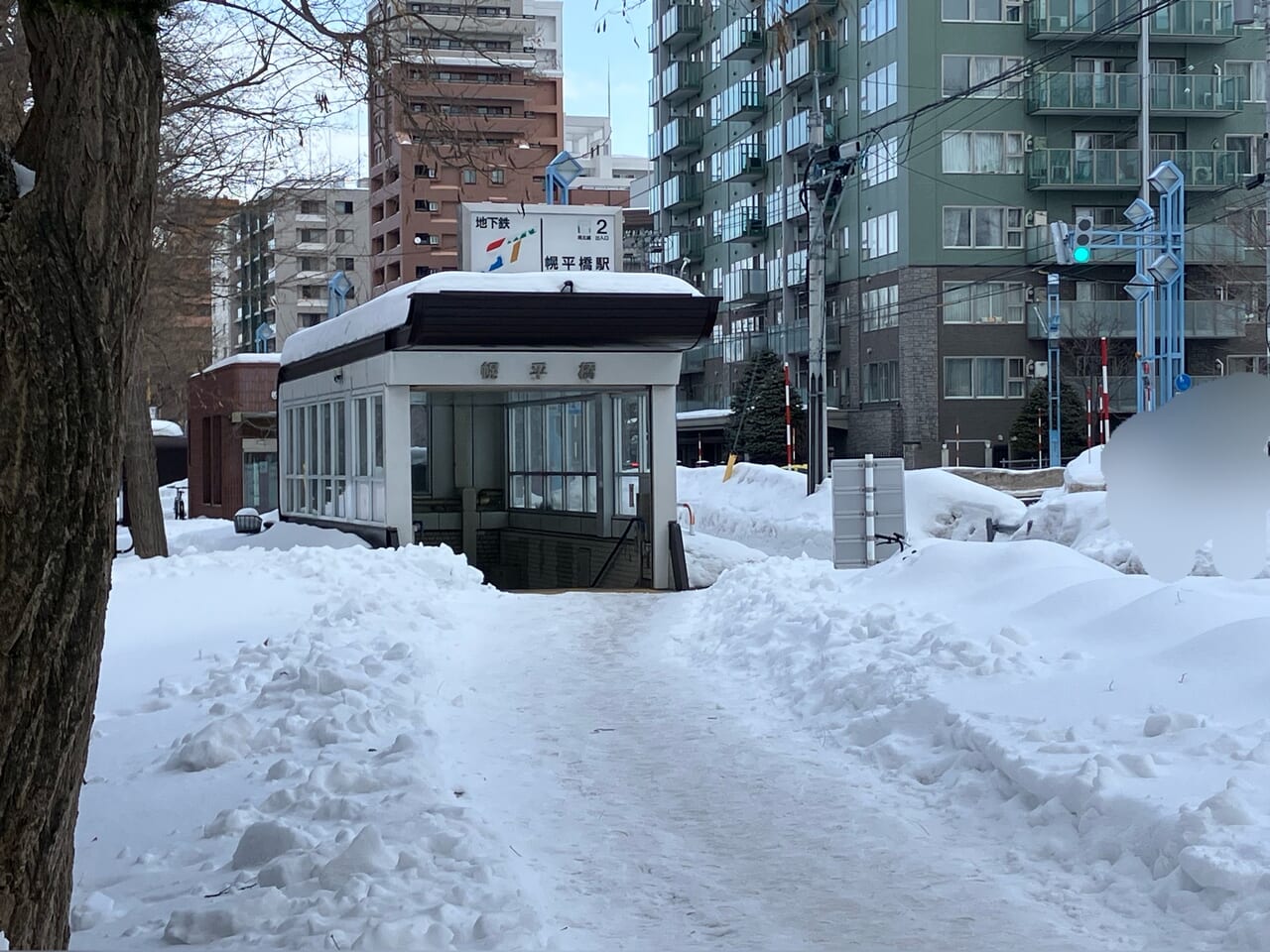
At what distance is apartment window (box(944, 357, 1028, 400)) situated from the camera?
185 ft

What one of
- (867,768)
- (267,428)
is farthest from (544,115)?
(867,768)

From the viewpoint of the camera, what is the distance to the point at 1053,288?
5355mm

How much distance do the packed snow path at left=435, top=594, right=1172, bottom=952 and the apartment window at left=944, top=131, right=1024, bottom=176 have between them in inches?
1725

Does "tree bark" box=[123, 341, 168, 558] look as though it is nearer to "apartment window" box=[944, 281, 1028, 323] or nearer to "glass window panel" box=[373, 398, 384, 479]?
"glass window panel" box=[373, 398, 384, 479]

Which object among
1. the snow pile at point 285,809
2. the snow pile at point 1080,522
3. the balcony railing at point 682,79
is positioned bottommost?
the snow pile at point 285,809

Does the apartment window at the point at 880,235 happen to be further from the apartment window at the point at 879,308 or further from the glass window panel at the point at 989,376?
the glass window panel at the point at 989,376

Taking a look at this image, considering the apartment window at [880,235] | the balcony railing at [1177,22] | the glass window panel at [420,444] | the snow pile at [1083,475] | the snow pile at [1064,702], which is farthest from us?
the apartment window at [880,235]

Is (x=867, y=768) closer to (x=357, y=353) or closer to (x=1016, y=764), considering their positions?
(x=1016, y=764)

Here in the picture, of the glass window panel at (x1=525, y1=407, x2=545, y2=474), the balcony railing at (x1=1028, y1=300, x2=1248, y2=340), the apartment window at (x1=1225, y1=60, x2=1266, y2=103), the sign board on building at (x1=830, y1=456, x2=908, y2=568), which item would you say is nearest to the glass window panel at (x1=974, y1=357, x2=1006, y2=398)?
the balcony railing at (x1=1028, y1=300, x2=1248, y2=340)

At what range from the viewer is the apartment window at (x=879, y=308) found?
56969 mm

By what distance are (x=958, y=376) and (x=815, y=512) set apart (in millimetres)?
25084

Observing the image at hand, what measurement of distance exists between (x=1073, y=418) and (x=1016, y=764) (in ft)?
154

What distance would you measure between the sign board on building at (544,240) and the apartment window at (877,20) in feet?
55.1

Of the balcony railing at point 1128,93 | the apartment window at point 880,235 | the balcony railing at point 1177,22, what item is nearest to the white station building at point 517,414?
the balcony railing at point 1177,22
